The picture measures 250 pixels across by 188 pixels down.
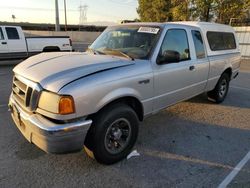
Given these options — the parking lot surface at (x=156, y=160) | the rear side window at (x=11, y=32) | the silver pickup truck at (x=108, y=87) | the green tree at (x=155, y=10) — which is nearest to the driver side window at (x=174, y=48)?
the silver pickup truck at (x=108, y=87)

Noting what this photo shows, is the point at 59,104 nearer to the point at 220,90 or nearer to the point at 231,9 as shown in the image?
the point at 220,90

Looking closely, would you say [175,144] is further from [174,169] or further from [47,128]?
[47,128]

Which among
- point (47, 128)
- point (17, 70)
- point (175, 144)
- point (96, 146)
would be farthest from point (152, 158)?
point (17, 70)

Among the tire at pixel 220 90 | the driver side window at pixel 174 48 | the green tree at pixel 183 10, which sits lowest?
the tire at pixel 220 90

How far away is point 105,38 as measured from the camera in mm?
4660

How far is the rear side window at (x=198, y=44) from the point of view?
189 inches

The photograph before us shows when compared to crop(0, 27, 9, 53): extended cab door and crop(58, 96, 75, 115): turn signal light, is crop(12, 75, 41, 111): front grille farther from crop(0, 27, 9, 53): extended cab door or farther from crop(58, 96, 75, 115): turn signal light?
crop(0, 27, 9, 53): extended cab door

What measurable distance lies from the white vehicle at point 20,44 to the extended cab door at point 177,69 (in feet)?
30.0

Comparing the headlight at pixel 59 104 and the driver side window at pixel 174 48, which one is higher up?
the driver side window at pixel 174 48

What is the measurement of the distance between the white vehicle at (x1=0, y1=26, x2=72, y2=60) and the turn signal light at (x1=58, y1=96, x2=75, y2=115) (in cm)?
1001

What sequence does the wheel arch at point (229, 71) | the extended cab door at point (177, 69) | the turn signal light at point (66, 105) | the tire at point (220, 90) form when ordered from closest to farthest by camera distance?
the turn signal light at point (66, 105) < the extended cab door at point (177, 69) < the tire at point (220, 90) < the wheel arch at point (229, 71)

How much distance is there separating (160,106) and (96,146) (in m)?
1.49

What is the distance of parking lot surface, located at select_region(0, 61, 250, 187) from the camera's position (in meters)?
3.01

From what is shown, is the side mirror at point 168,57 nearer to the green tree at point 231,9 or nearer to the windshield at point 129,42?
the windshield at point 129,42
